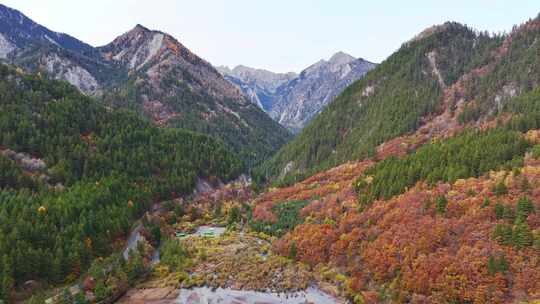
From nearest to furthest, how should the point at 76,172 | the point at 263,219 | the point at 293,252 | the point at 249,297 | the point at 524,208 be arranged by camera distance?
the point at 524,208 → the point at 249,297 → the point at 293,252 → the point at 263,219 → the point at 76,172

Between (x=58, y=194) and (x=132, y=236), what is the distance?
77.6 ft

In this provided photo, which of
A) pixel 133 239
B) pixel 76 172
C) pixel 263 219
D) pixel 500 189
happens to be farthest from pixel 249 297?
pixel 76 172

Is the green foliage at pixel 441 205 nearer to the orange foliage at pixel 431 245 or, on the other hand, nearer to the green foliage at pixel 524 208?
the orange foliage at pixel 431 245

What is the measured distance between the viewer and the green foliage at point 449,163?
288 feet

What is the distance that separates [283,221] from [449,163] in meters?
Answer: 44.4

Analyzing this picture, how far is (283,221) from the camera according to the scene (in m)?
107

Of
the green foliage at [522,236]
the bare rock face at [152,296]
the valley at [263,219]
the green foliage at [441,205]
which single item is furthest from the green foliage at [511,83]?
the bare rock face at [152,296]

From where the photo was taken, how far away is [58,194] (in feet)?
338

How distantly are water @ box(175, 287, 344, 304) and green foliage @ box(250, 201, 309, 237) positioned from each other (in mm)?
30994

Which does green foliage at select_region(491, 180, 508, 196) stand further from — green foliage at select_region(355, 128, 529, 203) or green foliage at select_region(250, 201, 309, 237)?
green foliage at select_region(250, 201, 309, 237)

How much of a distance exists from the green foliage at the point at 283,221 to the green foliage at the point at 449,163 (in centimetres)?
1779

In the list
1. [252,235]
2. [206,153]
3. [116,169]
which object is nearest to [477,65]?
[206,153]

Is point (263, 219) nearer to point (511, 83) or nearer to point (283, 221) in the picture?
point (283, 221)

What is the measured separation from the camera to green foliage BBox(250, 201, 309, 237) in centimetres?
10206
